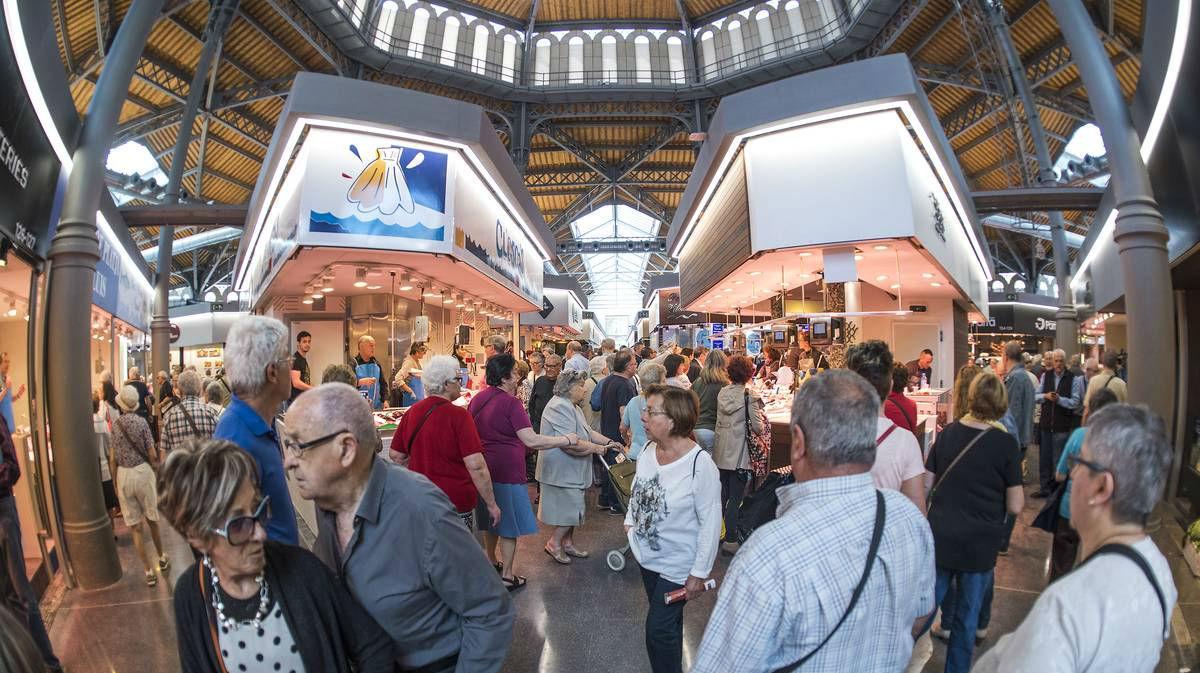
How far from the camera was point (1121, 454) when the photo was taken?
150cm

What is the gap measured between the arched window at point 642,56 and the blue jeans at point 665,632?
2578 cm

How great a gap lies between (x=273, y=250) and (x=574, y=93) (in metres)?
17.3

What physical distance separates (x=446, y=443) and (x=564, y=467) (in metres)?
1.64

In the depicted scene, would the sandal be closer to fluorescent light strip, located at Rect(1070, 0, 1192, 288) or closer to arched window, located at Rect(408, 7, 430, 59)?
fluorescent light strip, located at Rect(1070, 0, 1192, 288)

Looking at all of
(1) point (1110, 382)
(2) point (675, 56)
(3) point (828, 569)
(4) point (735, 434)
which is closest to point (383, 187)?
(4) point (735, 434)

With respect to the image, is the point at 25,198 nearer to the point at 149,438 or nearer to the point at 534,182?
the point at 149,438

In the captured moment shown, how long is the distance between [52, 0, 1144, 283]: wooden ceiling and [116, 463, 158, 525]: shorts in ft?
31.0

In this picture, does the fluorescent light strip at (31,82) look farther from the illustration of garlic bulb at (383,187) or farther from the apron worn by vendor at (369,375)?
the apron worn by vendor at (369,375)

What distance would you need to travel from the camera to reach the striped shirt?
147 centimetres

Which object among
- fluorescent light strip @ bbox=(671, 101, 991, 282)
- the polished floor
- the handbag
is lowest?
the polished floor

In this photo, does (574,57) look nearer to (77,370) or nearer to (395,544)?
(77,370)

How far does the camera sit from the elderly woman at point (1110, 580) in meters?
1.33

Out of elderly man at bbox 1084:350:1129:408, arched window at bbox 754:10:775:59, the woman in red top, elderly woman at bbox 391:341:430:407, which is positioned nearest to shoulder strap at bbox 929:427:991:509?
the woman in red top

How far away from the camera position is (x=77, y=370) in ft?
18.6
